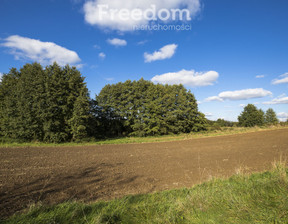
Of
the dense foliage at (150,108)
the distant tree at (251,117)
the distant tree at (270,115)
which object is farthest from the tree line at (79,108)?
the distant tree at (270,115)

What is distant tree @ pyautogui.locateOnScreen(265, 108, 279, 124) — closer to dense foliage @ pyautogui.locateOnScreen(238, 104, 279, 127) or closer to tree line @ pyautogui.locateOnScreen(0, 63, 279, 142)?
dense foliage @ pyautogui.locateOnScreen(238, 104, 279, 127)

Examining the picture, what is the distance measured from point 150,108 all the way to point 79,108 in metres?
16.7

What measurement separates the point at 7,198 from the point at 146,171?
6.31m

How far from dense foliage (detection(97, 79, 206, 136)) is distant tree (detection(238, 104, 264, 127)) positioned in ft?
128

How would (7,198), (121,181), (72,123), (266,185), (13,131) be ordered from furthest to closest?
(72,123), (13,131), (121,181), (7,198), (266,185)

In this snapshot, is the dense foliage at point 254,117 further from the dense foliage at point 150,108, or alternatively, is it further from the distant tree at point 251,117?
the dense foliage at point 150,108

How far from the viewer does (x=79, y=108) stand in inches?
917

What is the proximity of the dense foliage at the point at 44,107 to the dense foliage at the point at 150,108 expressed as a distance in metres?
11.2

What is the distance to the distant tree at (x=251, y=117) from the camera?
6381 centimetres

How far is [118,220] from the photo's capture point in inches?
107

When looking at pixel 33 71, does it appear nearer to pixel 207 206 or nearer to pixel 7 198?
pixel 7 198

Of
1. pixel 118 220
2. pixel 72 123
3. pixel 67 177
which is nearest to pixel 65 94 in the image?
pixel 72 123

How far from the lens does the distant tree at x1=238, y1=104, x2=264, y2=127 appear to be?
63812 mm

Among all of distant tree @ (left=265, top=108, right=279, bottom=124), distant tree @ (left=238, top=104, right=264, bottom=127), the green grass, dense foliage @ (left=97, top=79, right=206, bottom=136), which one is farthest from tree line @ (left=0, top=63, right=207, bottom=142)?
distant tree @ (left=265, top=108, right=279, bottom=124)
